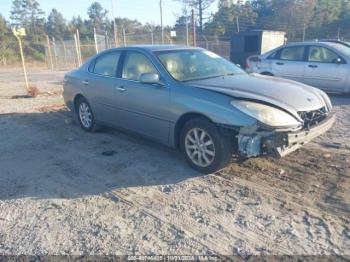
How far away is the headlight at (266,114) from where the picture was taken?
12.3 feet

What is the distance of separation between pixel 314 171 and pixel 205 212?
1746mm

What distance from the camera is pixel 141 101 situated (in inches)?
193

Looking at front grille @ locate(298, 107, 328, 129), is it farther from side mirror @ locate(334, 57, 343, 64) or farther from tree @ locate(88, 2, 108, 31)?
tree @ locate(88, 2, 108, 31)

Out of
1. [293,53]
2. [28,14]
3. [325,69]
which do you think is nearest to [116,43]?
[293,53]

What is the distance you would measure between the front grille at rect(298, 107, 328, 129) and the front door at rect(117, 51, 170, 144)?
5.70ft

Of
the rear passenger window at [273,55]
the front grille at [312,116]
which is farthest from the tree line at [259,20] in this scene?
the front grille at [312,116]

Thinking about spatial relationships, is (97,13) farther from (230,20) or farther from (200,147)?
(200,147)

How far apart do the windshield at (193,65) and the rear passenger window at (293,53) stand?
464 cm

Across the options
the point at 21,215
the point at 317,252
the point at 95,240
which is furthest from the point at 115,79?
the point at 317,252

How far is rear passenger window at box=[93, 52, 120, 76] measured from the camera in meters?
5.61

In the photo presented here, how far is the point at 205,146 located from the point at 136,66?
1.83 metres

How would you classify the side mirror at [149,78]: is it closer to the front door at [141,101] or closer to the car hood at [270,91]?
the front door at [141,101]

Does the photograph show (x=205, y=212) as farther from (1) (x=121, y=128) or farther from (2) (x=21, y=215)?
(1) (x=121, y=128)

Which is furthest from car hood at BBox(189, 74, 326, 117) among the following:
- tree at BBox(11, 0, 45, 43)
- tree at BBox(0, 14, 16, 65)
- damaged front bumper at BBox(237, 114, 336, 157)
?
tree at BBox(11, 0, 45, 43)
